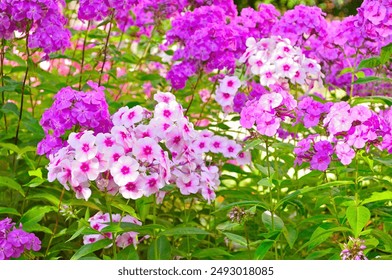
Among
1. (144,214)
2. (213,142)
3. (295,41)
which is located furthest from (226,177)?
(144,214)

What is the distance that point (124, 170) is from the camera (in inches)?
105

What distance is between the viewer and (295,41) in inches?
165

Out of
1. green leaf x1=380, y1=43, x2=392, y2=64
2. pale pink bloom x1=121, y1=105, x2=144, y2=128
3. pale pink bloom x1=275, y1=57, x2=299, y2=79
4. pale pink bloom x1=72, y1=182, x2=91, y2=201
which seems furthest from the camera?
pale pink bloom x1=275, y1=57, x2=299, y2=79

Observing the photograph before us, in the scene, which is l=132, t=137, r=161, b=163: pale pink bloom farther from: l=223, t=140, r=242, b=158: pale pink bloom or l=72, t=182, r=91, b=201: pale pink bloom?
l=223, t=140, r=242, b=158: pale pink bloom

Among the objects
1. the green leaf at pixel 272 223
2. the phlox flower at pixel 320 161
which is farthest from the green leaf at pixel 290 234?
the phlox flower at pixel 320 161

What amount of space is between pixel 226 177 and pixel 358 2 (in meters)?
6.14

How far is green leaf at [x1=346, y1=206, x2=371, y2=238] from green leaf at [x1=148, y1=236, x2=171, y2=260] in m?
0.67

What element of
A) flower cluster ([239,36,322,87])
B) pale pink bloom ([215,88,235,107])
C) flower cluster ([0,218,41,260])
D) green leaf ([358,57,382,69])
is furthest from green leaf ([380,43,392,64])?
flower cluster ([0,218,41,260])

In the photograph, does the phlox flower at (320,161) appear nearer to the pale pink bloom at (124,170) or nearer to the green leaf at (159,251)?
the green leaf at (159,251)

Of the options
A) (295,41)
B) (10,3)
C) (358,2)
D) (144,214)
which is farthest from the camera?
(358,2)

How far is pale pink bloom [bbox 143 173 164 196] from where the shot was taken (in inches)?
108

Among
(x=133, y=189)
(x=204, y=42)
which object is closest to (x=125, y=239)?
(x=133, y=189)
